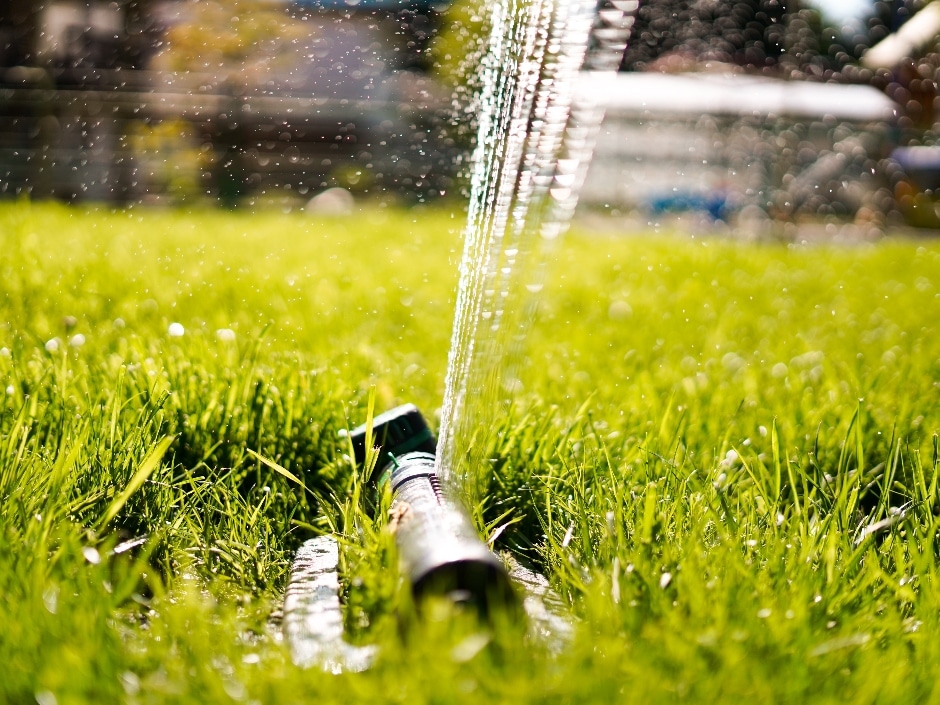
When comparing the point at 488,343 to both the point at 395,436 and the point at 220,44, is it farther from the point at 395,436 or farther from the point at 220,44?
the point at 220,44

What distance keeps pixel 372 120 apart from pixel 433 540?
10970mm

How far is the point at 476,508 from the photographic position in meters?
1.50

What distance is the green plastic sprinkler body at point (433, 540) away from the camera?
1052mm

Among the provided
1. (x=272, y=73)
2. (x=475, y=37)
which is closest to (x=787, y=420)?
(x=475, y=37)

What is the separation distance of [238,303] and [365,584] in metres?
2.17

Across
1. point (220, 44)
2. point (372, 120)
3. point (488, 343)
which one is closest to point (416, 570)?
point (488, 343)

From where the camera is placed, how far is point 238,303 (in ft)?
10.6

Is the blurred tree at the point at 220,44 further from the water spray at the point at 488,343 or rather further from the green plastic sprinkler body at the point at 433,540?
the green plastic sprinkler body at the point at 433,540

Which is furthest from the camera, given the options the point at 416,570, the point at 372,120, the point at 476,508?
the point at 372,120

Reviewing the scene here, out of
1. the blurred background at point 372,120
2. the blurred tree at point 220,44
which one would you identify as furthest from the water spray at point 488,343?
the blurred tree at point 220,44

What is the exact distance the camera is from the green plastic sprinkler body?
1.05m

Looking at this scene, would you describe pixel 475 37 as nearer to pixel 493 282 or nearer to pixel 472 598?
pixel 493 282

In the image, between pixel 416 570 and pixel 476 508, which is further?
pixel 476 508

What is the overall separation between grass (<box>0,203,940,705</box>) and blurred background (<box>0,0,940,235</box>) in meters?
5.26
